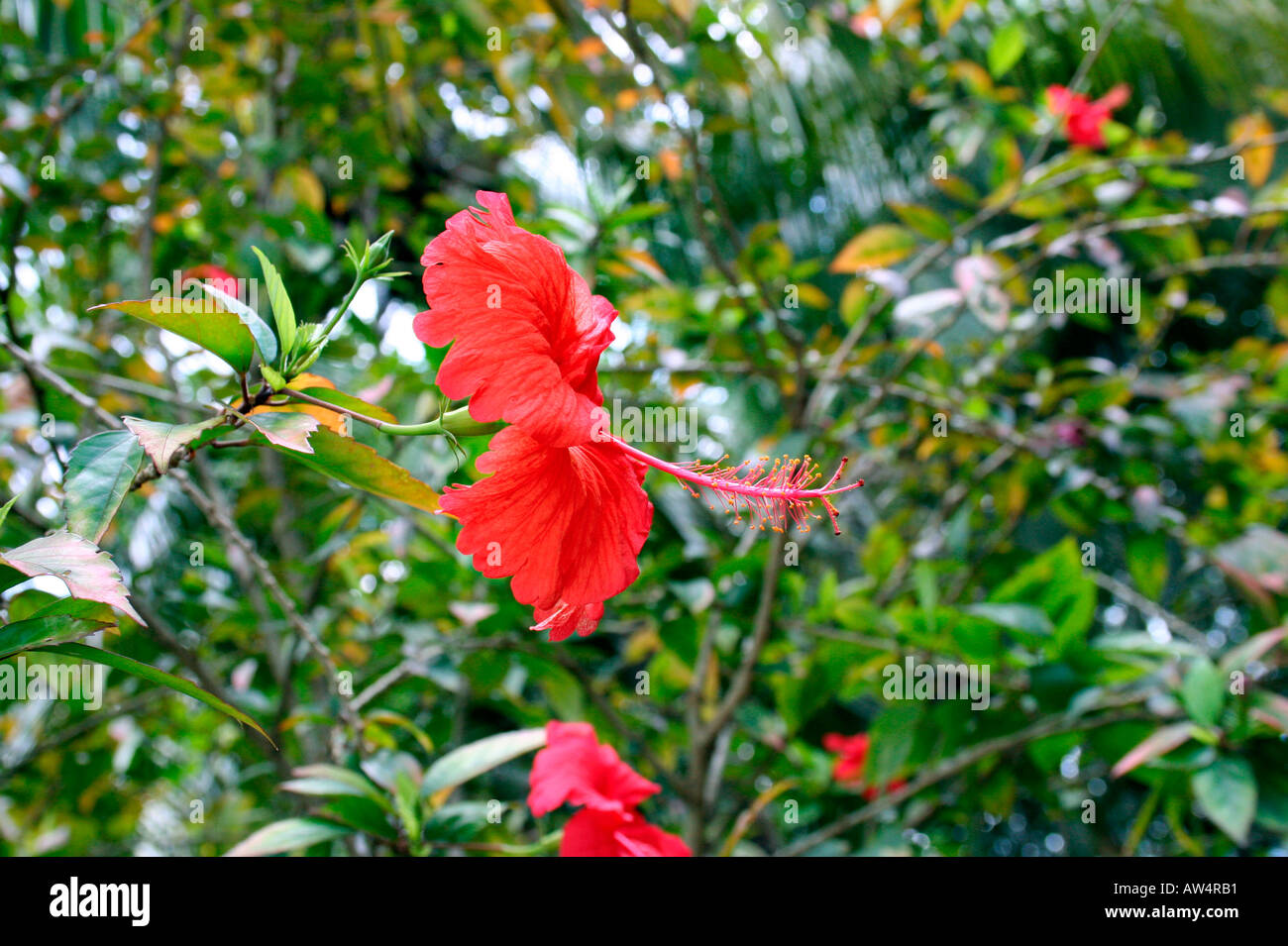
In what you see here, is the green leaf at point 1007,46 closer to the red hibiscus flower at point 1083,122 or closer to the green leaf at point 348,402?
the red hibiscus flower at point 1083,122

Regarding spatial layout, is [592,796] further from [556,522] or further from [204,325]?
[204,325]

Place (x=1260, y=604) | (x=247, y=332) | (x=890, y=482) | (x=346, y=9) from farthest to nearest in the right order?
1. (x=890, y=482)
2. (x=346, y=9)
3. (x=1260, y=604)
4. (x=247, y=332)

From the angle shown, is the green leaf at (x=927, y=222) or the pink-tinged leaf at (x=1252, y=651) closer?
the pink-tinged leaf at (x=1252, y=651)

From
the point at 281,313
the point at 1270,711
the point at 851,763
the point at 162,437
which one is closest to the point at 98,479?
the point at 162,437

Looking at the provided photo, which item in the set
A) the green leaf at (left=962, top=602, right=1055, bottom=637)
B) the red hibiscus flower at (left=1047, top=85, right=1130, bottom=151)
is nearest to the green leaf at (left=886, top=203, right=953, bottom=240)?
the red hibiscus flower at (left=1047, top=85, right=1130, bottom=151)

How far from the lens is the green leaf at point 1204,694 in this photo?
1209 mm

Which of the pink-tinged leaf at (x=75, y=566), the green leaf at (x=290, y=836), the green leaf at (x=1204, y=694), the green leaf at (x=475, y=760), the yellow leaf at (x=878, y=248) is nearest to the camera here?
the pink-tinged leaf at (x=75, y=566)

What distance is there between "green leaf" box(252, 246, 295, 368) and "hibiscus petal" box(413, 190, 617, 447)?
4.2 inches

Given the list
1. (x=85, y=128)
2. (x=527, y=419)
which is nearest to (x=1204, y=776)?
(x=527, y=419)

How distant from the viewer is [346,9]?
6.75ft

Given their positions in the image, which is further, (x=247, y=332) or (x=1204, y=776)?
(x=1204, y=776)

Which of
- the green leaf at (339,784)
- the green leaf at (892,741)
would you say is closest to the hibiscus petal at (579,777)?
the green leaf at (339,784)

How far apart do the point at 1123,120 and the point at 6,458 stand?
422 centimetres
